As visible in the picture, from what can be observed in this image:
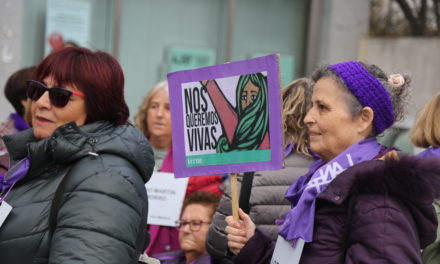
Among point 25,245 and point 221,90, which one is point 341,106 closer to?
point 221,90

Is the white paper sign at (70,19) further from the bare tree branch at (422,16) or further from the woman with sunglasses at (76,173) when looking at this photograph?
the woman with sunglasses at (76,173)

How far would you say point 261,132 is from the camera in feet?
10.0

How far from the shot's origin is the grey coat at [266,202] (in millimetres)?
3754

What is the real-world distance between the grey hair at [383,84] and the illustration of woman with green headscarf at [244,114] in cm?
25

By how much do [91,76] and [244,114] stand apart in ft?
2.13

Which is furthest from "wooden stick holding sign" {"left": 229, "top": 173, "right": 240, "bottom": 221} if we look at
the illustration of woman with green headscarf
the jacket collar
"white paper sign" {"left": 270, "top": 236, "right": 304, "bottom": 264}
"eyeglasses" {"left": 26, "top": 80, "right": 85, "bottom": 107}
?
"eyeglasses" {"left": 26, "top": 80, "right": 85, "bottom": 107}

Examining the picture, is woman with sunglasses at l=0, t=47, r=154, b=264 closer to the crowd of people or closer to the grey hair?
the crowd of people

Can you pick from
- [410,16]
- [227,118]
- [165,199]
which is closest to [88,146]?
[227,118]

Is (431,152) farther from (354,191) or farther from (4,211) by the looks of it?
(4,211)

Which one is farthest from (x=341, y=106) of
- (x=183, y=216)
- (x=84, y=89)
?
(x=183, y=216)

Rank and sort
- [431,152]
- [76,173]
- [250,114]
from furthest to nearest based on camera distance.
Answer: [431,152]
[250,114]
[76,173]

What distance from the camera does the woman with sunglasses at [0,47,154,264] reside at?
2.50 m

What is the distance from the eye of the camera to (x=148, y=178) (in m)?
2.90

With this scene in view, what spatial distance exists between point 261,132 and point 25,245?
3.42 ft
